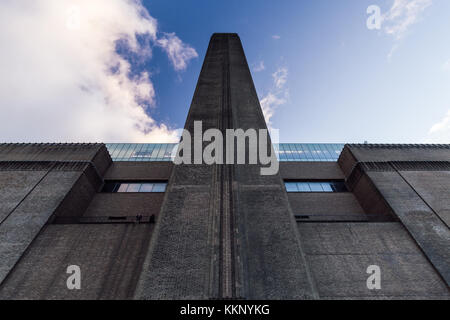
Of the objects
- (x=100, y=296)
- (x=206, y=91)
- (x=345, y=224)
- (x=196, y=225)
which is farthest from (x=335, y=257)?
(x=206, y=91)

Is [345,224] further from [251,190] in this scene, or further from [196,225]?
[196,225]

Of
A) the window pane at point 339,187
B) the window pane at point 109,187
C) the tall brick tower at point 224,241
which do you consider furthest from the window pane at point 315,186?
the window pane at point 109,187

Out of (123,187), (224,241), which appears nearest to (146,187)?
(123,187)

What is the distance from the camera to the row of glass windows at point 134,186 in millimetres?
21922

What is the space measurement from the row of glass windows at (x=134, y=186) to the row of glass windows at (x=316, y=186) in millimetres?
11305

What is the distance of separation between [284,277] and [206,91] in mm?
20593

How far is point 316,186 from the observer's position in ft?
73.7

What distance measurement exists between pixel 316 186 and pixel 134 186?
1635 cm

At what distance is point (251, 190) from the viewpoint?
15.5 m

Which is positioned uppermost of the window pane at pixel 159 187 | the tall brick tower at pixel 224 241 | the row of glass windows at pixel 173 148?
the row of glass windows at pixel 173 148

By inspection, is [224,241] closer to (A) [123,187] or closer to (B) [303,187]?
(B) [303,187]

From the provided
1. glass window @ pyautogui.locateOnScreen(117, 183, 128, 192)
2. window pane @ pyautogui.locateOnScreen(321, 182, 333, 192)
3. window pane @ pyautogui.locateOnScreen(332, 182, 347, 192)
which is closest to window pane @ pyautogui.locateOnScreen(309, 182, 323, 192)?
window pane @ pyautogui.locateOnScreen(321, 182, 333, 192)

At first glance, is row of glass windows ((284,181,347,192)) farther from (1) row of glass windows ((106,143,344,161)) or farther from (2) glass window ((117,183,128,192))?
(2) glass window ((117,183,128,192))

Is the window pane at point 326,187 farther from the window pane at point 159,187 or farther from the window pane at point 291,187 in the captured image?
the window pane at point 159,187
